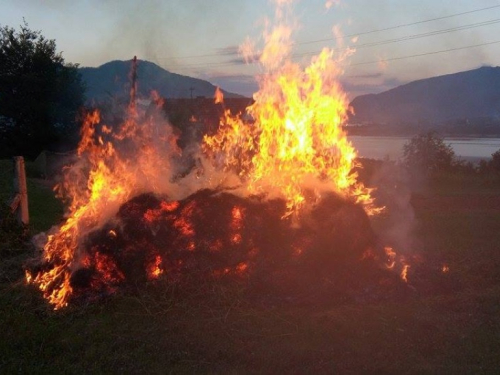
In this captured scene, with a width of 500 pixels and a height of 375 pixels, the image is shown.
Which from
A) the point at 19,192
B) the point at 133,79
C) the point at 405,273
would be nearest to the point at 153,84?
the point at 133,79

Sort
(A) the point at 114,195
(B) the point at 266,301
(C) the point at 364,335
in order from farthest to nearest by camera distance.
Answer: (A) the point at 114,195 → (B) the point at 266,301 → (C) the point at 364,335

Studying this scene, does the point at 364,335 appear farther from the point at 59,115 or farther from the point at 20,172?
the point at 59,115

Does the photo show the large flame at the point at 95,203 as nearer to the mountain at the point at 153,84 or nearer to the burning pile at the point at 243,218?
the burning pile at the point at 243,218

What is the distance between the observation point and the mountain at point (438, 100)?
89025 millimetres

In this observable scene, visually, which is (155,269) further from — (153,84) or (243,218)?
(153,84)

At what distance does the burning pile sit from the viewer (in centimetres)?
645

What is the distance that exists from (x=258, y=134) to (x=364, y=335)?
12.9 ft

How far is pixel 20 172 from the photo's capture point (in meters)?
9.13

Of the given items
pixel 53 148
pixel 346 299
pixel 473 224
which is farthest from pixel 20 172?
pixel 53 148

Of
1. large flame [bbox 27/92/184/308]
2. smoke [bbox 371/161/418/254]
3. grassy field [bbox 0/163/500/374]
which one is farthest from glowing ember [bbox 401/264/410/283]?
large flame [bbox 27/92/184/308]

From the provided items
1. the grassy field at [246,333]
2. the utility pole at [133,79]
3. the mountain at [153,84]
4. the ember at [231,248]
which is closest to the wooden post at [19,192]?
the grassy field at [246,333]

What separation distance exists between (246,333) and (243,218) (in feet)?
6.34

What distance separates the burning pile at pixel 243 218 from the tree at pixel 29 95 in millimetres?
27486

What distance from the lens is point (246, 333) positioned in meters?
5.25
